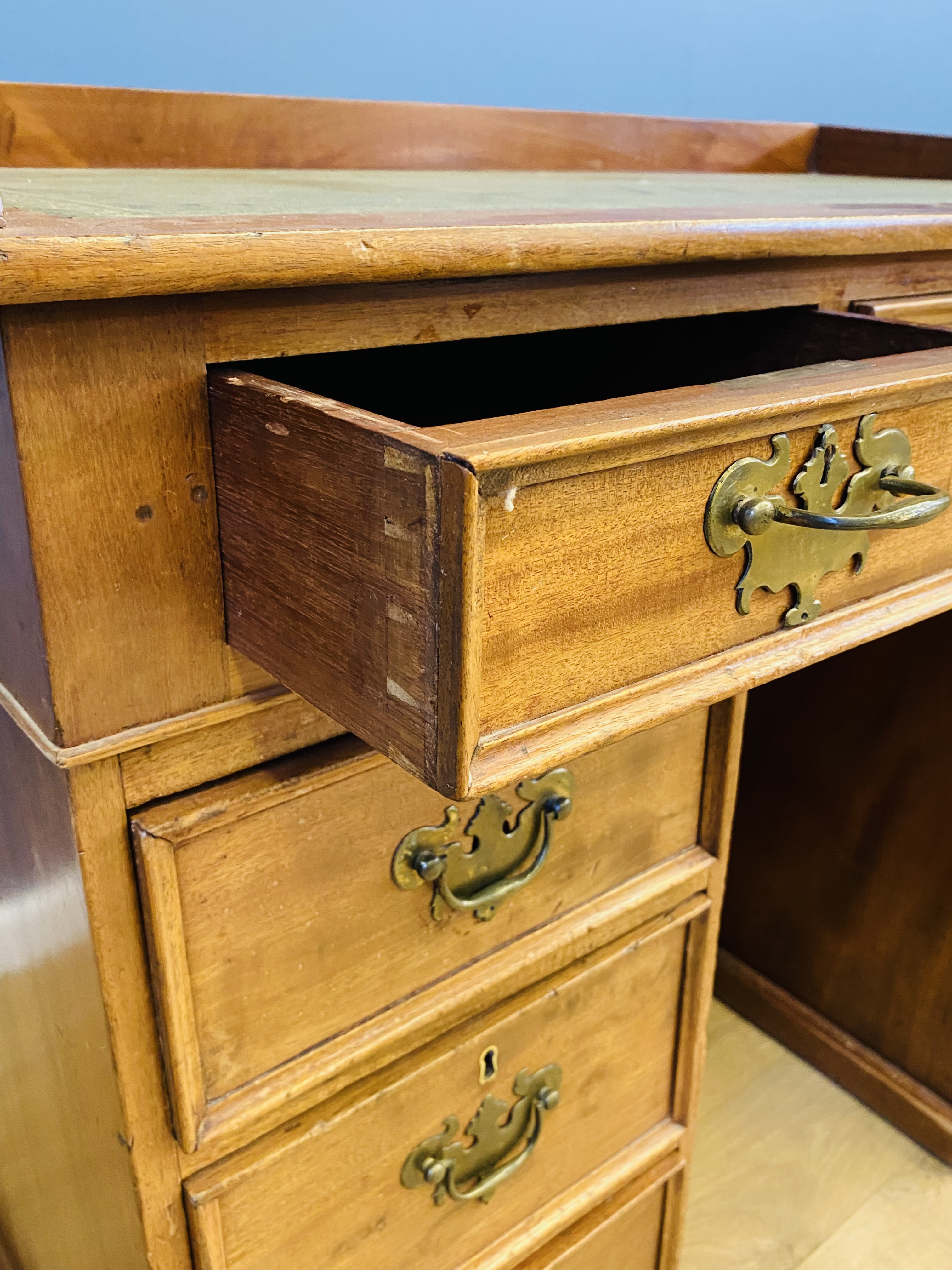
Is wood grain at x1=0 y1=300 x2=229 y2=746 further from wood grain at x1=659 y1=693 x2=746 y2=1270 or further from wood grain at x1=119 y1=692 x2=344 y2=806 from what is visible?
wood grain at x1=659 y1=693 x2=746 y2=1270

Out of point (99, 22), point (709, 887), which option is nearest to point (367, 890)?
point (709, 887)

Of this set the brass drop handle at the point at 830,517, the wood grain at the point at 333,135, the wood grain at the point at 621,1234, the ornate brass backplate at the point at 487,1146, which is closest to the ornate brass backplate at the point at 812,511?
the brass drop handle at the point at 830,517

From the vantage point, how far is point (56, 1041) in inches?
21.5

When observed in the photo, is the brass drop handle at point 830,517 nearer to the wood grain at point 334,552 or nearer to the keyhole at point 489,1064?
the wood grain at point 334,552

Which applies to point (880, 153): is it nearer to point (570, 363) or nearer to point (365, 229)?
point (570, 363)

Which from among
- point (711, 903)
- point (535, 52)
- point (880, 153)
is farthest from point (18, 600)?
point (880, 153)

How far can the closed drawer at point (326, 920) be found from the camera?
Answer: 0.46 m

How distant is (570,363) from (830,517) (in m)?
0.32

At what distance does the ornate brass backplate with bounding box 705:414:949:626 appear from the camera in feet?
1.34

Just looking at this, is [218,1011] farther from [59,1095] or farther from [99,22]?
[99,22]

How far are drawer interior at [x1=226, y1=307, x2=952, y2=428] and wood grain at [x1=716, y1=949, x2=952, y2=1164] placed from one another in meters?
0.87

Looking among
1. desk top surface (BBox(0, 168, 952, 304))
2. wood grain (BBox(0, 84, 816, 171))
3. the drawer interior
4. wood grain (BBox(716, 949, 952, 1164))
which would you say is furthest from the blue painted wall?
wood grain (BBox(716, 949, 952, 1164))

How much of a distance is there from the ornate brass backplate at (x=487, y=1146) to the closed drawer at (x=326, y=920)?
0.08 meters

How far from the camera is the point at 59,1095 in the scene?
22.4 inches
